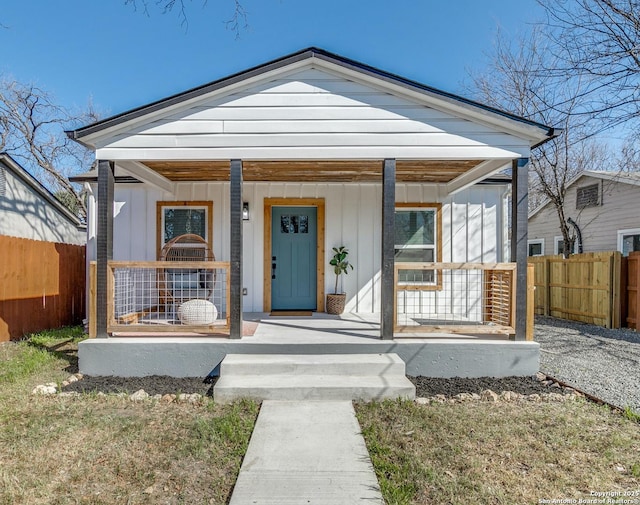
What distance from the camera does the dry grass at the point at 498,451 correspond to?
7.95 feet

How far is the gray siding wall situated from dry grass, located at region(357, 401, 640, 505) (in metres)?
8.38

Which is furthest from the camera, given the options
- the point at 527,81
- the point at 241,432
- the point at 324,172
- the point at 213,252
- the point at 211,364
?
the point at 527,81

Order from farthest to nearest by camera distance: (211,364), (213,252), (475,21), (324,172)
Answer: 1. (475,21)
2. (213,252)
3. (324,172)
4. (211,364)

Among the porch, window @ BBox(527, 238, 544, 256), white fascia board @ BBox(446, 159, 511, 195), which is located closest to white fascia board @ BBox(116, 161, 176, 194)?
the porch

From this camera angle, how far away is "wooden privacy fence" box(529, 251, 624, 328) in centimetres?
823

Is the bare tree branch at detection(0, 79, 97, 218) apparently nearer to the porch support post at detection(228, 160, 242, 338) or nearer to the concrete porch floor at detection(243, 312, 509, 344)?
the porch support post at detection(228, 160, 242, 338)

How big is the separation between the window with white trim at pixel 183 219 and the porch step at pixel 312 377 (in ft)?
10.7

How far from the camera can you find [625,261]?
27.0ft

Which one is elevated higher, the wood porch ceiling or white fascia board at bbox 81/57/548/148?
white fascia board at bbox 81/57/548/148

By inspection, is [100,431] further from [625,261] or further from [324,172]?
[625,261]

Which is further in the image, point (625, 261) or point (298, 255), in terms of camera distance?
point (625, 261)

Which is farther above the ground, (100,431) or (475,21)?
(475,21)

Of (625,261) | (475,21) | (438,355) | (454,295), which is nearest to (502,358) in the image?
(438,355)

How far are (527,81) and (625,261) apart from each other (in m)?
6.10
